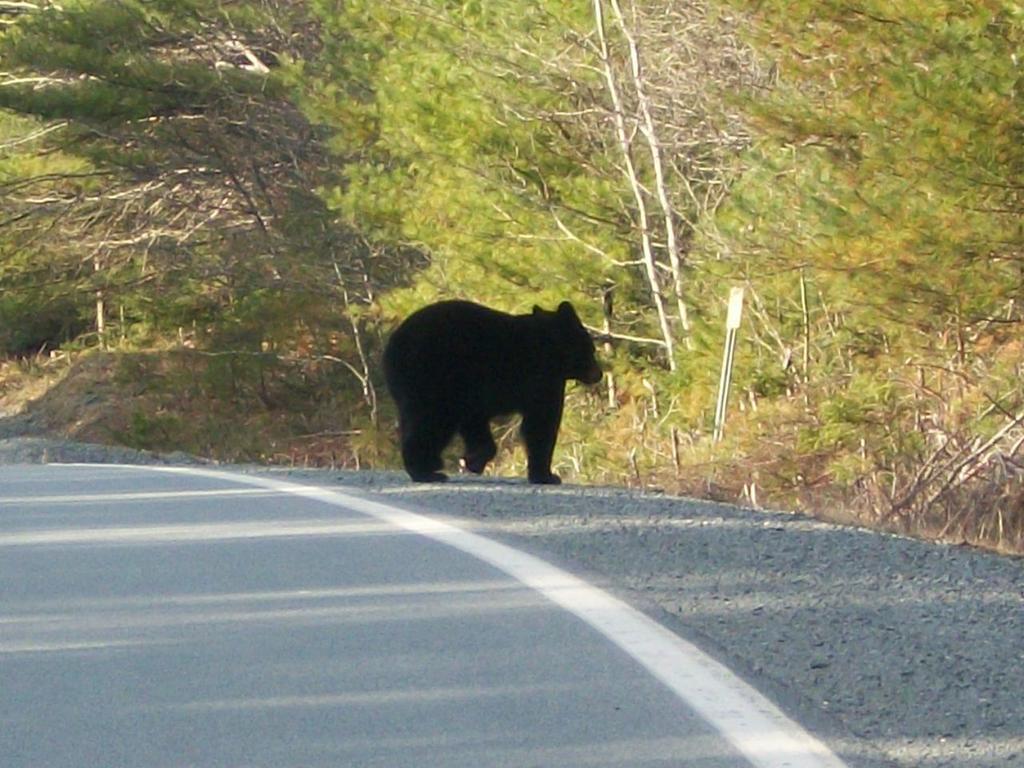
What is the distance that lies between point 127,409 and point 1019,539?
85.6 feet

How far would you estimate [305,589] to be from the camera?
8070mm

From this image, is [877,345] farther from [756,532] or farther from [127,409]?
[127,409]

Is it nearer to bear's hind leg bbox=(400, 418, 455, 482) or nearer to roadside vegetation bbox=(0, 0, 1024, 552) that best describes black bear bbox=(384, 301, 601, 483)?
bear's hind leg bbox=(400, 418, 455, 482)

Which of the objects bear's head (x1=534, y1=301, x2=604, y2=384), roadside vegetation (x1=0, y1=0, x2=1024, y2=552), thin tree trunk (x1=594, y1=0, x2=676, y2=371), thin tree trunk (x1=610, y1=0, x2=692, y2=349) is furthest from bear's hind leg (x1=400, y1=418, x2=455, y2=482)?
thin tree trunk (x1=594, y1=0, x2=676, y2=371)

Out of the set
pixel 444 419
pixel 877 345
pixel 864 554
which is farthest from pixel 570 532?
pixel 877 345

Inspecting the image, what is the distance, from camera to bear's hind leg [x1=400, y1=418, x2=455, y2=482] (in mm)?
12422

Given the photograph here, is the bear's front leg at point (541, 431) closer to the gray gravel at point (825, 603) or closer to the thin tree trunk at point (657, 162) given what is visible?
the gray gravel at point (825, 603)

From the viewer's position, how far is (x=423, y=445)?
494 inches

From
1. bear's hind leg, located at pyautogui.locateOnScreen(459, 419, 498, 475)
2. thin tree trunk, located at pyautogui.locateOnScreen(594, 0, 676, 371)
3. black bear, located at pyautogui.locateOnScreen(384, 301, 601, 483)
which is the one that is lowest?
bear's hind leg, located at pyautogui.locateOnScreen(459, 419, 498, 475)

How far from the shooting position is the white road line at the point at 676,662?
5.15 metres

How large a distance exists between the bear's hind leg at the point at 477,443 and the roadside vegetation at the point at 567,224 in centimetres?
223

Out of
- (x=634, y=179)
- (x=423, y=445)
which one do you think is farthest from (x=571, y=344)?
(x=634, y=179)

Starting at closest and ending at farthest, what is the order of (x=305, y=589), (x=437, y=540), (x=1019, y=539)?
(x=305, y=589)
(x=437, y=540)
(x=1019, y=539)

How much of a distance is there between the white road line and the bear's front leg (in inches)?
88.1
